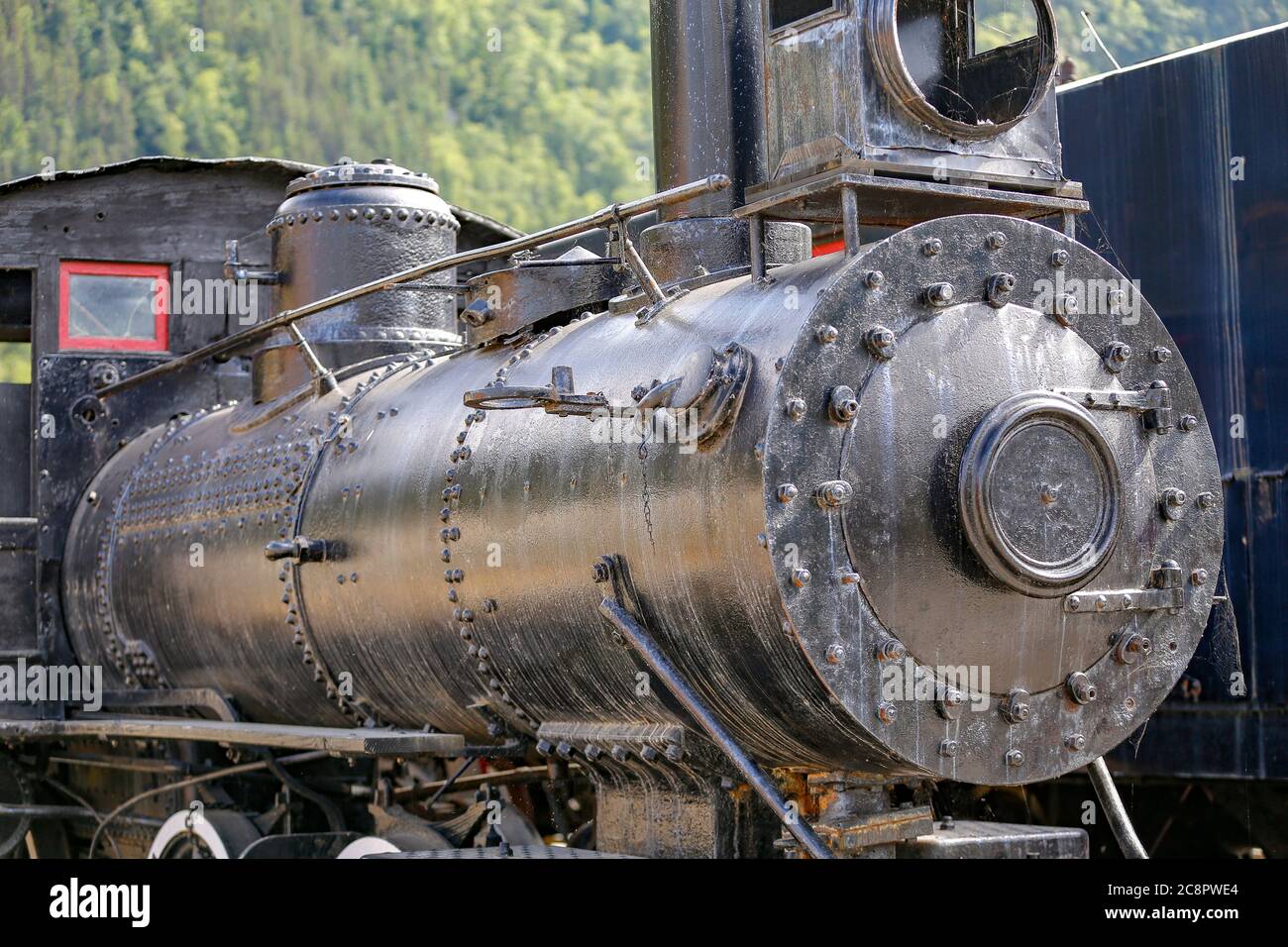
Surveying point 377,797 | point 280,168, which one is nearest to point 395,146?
point 280,168

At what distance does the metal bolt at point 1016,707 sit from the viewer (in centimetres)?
351

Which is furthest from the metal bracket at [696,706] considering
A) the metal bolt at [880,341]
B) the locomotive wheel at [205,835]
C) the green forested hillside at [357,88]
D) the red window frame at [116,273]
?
the green forested hillside at [357,88]

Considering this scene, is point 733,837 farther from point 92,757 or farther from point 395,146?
point 395,146

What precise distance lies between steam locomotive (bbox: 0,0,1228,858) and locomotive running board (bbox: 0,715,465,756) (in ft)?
0.10

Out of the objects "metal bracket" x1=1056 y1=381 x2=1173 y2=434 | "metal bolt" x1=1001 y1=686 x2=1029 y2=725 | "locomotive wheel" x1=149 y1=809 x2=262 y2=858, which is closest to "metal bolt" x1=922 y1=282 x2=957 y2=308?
"metal bracket" x1=1056 y1=381 x2=1173 y2=434

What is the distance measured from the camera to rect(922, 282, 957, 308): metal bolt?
3.45 meters

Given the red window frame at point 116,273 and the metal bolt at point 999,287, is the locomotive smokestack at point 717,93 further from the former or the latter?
the red window frame at point 116,273

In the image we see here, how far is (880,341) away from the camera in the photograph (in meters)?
3.37

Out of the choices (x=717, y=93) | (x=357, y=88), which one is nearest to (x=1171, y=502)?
(x=717, y=93)

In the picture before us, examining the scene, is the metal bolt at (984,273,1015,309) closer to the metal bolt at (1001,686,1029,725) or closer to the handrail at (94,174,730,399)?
the handrail at (94,174,730,399)

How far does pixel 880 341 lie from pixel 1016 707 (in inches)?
32.3

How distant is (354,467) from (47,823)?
3012mm

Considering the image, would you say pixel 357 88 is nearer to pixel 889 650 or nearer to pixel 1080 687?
pixel 1080 687

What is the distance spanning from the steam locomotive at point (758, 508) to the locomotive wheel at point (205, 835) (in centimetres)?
2
